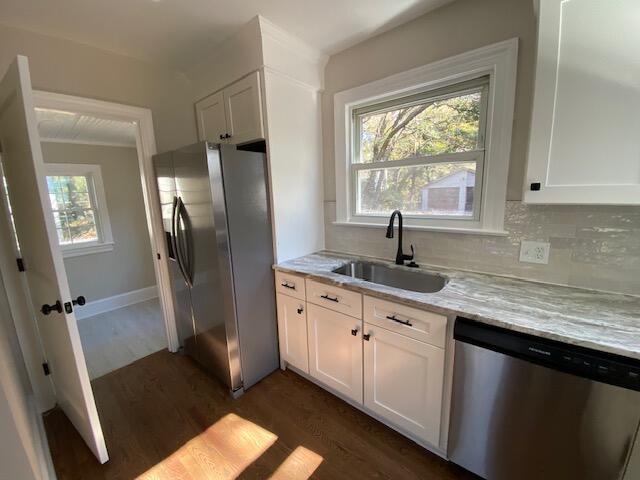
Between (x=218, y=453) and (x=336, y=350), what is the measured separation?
87 cm

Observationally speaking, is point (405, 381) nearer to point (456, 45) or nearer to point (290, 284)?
point (290, 284)

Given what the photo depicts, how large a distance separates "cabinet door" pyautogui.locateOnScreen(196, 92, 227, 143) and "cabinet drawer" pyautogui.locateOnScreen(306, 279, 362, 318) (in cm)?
144

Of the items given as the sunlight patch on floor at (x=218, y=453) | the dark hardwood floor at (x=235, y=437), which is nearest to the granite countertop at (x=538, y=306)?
the dark hardwood floor at (x=235, y=437)

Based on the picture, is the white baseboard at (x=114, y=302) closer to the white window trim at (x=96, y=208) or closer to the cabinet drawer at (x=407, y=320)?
the white window trim at (x=96, y=208)

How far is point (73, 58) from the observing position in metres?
1.83

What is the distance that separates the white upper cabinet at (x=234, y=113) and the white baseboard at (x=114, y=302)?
8.86 feet

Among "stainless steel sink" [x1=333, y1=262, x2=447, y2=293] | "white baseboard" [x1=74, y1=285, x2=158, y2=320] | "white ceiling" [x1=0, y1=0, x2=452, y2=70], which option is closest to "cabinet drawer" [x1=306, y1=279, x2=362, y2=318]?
"stainless steel sink" [x1=333, y1=262, x2=447, y2=293]

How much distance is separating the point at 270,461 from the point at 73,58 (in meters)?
2.83

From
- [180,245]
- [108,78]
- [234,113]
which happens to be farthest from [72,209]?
[234,113]

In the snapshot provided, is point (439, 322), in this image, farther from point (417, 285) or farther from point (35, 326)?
point (35, 326)

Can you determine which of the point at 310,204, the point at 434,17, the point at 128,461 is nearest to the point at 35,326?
the point at 128,461

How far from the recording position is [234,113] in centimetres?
206

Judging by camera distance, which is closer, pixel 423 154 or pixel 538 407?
pixel 538 407

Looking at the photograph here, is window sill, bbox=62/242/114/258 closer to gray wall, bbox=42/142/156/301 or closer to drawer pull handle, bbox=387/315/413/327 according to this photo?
gray wall, bbox=42/142/156/301
